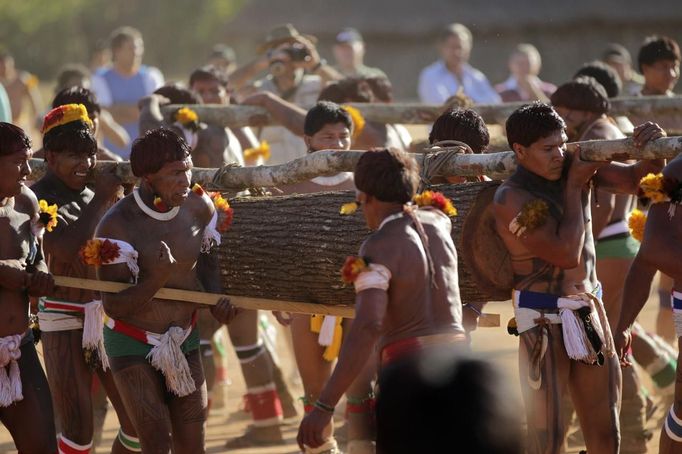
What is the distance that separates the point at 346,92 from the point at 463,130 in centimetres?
323

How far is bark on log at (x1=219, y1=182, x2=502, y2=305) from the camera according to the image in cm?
665

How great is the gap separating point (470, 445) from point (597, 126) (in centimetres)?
353

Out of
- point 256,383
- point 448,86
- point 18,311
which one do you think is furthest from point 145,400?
point 448,86

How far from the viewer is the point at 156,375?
652 cm

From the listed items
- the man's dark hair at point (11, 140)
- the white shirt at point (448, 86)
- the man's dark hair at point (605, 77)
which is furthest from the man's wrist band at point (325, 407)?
the white shirt at point (448, 86)

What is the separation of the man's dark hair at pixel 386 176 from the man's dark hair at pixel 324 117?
2879 millimetres

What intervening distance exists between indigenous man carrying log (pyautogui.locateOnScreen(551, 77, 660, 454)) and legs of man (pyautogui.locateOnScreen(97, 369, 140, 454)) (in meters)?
3.07

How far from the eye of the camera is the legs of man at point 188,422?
653cm

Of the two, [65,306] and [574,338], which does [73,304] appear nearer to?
[65,306]

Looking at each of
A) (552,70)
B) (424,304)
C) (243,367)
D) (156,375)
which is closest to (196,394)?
(156,375)

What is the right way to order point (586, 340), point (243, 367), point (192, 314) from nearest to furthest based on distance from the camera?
point (586, 340) < point (192, 314) < point (243, 367)

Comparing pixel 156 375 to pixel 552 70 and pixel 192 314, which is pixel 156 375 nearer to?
pixel 192 314

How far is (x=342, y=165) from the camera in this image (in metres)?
7.21

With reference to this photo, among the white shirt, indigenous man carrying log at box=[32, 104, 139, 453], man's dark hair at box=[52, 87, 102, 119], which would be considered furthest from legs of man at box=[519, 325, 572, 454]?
the white shirt
